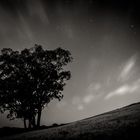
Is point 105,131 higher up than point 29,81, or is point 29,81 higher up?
point 29,81

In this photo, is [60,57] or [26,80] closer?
[26,80]

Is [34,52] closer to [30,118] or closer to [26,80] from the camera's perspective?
[26,80]

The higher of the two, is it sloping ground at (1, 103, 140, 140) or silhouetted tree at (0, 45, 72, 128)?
silhouetted tree at (0, 45, 72, 128)

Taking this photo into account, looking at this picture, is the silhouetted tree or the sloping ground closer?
the sloping ground

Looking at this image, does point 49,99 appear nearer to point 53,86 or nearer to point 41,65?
point 53,86

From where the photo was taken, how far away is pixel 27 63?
117 ft

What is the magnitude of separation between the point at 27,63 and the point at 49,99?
923cm

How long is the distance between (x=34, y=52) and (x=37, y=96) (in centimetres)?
972

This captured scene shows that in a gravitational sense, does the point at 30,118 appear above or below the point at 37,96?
below

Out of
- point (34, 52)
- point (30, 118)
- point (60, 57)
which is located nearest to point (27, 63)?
point (34, 52)

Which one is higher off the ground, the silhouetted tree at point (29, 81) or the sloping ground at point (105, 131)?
the silhouetted tree at point (29, 81)

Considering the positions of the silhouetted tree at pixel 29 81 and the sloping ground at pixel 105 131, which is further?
the silhouetted tree at pixel 29 81

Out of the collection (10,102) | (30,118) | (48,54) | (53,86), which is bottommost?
(30,118)

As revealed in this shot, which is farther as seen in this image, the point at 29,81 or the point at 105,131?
the point at 29,81
